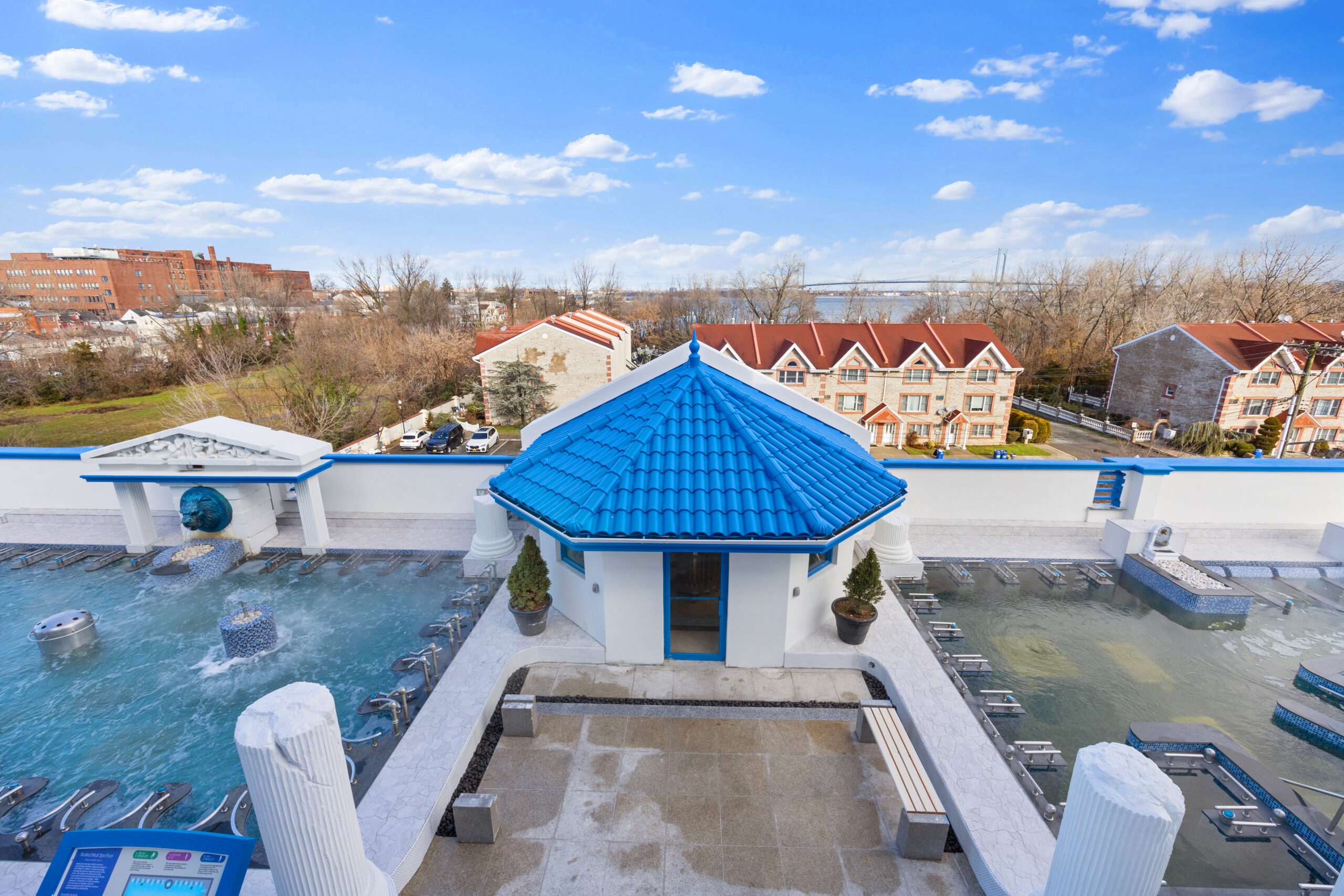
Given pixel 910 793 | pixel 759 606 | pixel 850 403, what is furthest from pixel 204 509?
pixel 850 403

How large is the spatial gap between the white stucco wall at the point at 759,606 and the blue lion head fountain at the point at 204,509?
11.4m

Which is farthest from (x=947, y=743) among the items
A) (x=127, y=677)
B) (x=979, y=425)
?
(x=979, y=425)

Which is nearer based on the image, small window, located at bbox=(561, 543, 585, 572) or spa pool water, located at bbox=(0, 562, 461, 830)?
spa pool water, located at bbox=(0, 562, 461, 830)

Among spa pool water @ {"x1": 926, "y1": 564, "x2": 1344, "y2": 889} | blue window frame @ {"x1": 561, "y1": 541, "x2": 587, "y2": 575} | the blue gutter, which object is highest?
the blue gutter

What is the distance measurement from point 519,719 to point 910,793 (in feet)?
15.2

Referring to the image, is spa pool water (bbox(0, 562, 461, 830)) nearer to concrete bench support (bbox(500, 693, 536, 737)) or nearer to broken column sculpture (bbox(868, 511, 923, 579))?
concrete bench support (bbox(500, 693, 536, 737))

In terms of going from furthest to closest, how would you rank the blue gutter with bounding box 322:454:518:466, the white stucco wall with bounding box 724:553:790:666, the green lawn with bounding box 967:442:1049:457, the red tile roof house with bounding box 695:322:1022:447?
1. the red tile roof house with bounding box 695:322:1022:447
2. the green lawn with bounding box 967:442:1049:457
3. the blue gutter with bounding box 322:454:518:466
4. the white stucco wall with bounding box 724:553:790:666

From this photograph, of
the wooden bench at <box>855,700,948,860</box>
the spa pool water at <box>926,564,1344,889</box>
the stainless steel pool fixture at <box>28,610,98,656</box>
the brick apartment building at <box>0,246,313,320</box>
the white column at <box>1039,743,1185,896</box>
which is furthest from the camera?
the brick apartment building at <box>0,246,313,320</box>

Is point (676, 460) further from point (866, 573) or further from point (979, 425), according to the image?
point (979, 425)

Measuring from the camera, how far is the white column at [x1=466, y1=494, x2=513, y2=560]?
39.0 ft

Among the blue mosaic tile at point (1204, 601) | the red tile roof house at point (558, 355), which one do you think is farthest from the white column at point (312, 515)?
the red tile roof house at point (558, 355)

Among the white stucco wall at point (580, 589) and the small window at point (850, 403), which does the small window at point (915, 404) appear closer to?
the small window at point (850, 403)

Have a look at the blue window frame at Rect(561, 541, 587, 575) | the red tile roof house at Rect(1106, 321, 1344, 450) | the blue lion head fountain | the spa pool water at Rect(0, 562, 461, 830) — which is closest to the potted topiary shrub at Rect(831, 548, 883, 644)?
the blue window frame at Rect(561, 541, 587, 575)

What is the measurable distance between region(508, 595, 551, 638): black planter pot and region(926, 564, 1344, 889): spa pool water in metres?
6.73
